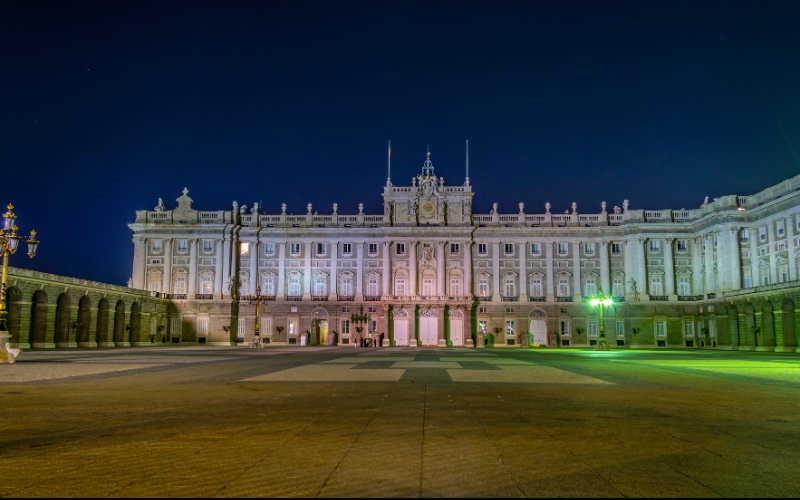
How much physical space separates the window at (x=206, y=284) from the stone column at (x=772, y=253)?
58.1 m

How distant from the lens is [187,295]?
7156cm

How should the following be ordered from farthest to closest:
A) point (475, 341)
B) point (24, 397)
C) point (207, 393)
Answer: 1. point (475, 341)
2. point (207, 393)
3. point (24, 397)

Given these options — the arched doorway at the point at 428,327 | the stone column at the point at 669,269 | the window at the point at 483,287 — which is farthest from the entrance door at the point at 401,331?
the stone column at the point at 669,269

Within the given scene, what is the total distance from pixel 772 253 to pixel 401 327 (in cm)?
3790

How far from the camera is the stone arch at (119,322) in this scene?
58438 millimetres

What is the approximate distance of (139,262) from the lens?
72.4 metres

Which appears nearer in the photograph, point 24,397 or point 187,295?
point 24,397

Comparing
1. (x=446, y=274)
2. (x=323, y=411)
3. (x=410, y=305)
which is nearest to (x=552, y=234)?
(x=446, y=274)

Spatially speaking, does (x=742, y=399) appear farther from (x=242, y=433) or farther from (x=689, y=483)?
(x=242, y=433)


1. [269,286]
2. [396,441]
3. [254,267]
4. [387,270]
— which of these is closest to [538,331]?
[387,270]

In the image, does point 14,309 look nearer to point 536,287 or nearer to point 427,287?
point 427,287

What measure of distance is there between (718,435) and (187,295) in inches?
2726

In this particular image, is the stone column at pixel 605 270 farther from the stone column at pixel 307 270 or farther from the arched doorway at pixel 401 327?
the stone column at pixel 307 270

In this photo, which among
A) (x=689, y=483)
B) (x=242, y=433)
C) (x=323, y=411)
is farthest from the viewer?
(x=323, y=411)
